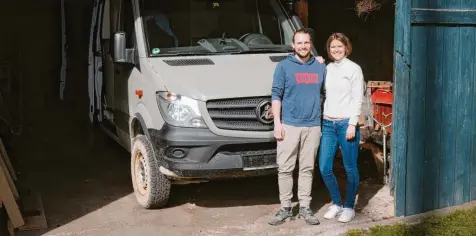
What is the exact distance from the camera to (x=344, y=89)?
567 cm

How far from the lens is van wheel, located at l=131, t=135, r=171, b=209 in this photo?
6.22 meters

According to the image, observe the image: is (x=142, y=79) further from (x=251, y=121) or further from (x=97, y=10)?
(x=97, y=10)

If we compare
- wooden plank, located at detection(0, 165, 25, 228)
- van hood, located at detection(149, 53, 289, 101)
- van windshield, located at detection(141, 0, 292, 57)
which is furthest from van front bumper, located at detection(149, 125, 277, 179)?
wooden plank, located at detection(0, 165, 25, 228)

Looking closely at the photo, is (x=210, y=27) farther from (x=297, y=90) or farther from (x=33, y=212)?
(x=33, y=212)

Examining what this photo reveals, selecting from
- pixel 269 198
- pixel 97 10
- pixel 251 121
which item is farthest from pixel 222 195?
pixel 97 10

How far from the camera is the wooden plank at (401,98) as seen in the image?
5660 millimetres

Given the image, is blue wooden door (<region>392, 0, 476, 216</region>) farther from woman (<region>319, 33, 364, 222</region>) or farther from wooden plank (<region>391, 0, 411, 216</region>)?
woman (<region>319, 33, 364, 222</region>)

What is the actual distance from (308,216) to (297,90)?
3.91ft

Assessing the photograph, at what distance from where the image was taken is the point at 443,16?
19.2 ft

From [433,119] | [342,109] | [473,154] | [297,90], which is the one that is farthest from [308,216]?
[473,154]

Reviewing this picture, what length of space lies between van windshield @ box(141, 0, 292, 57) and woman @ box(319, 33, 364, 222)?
4.22 feet

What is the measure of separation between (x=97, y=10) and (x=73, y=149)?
235 centimetres

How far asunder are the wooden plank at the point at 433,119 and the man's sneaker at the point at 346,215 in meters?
0.71

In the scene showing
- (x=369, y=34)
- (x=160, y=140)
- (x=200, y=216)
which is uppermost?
(x=369, y=34)
